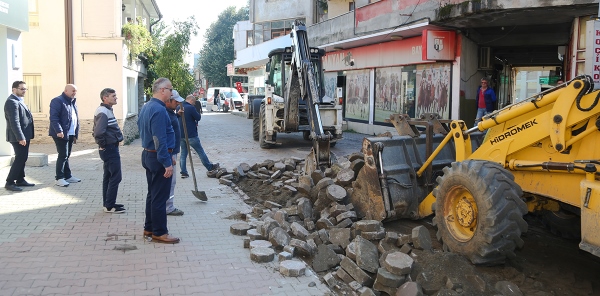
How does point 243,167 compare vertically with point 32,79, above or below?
below

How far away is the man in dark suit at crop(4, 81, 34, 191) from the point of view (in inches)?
334

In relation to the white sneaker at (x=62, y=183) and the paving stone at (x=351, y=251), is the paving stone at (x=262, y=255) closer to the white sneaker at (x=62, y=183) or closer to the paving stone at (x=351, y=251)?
the paving stone at (x=351, y=251)

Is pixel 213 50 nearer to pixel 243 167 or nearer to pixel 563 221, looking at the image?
pixel 243 167

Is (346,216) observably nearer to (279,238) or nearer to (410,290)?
(279,238)

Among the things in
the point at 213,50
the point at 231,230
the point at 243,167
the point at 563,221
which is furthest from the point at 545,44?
the point at 213,50

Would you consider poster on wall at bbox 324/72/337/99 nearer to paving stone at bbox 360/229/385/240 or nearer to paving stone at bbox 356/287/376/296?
paving stone at bbox 360/229/385/240

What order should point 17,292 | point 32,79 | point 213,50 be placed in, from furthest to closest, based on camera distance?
point 213,50 → point 32,79 → point 17,292

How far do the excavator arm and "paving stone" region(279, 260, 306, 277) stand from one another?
13.4ft

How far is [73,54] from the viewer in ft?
49.2

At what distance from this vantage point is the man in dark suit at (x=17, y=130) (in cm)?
848

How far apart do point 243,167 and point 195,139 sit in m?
1.14

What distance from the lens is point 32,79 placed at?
49.3 feet

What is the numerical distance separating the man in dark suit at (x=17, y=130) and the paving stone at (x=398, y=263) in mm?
6554

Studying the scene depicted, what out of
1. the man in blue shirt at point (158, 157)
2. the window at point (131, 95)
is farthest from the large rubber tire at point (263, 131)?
the man in blue shirt at point (158, 157)
